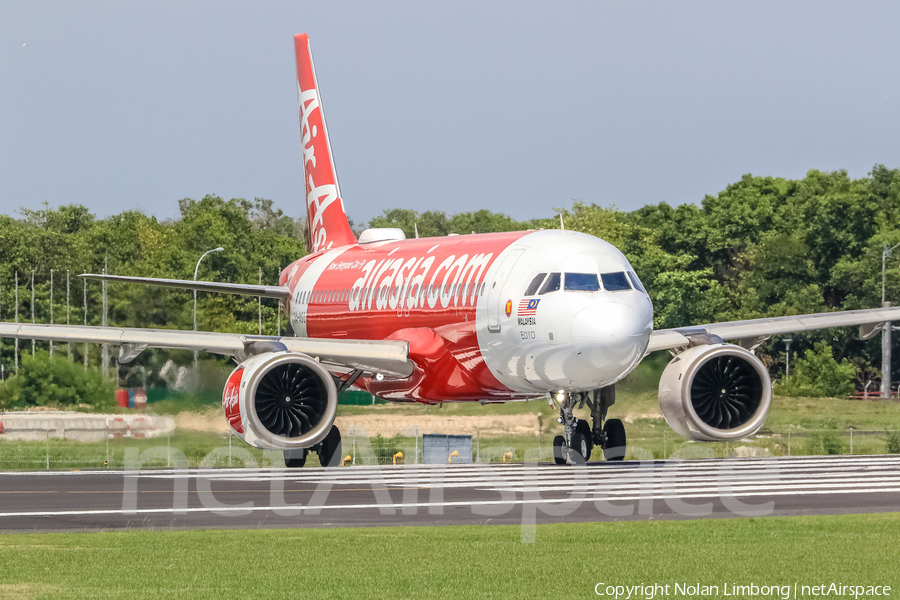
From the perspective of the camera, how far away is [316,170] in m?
41.5

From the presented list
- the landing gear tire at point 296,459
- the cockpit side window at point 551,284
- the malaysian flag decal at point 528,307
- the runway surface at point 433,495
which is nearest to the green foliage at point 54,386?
the runway surface at point 433,495

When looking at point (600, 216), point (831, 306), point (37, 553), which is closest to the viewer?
point (37, 553)

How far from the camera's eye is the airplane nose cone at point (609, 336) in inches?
1002

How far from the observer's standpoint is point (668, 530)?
18422 mm

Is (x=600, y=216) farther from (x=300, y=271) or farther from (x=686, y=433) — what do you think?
(x=686, y=433)

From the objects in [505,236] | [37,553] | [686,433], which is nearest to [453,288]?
[505,236]

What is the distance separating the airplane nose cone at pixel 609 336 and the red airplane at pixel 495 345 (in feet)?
0.08

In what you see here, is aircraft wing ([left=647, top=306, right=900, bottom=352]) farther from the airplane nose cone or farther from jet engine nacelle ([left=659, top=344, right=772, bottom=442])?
the airplane nose cone

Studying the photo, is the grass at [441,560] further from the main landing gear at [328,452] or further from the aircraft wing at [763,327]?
the main landing gear at [328,452]

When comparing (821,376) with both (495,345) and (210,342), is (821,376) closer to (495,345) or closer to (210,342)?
(495,345)

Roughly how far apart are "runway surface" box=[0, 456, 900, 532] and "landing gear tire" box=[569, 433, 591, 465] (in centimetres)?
45

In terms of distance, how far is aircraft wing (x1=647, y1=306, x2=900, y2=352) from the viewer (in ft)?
96.7

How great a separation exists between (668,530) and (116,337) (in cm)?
1495

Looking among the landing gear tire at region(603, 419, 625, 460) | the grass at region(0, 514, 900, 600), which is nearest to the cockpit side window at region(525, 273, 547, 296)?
A: the landing gear tire at region(603, 419, 625, 460)
